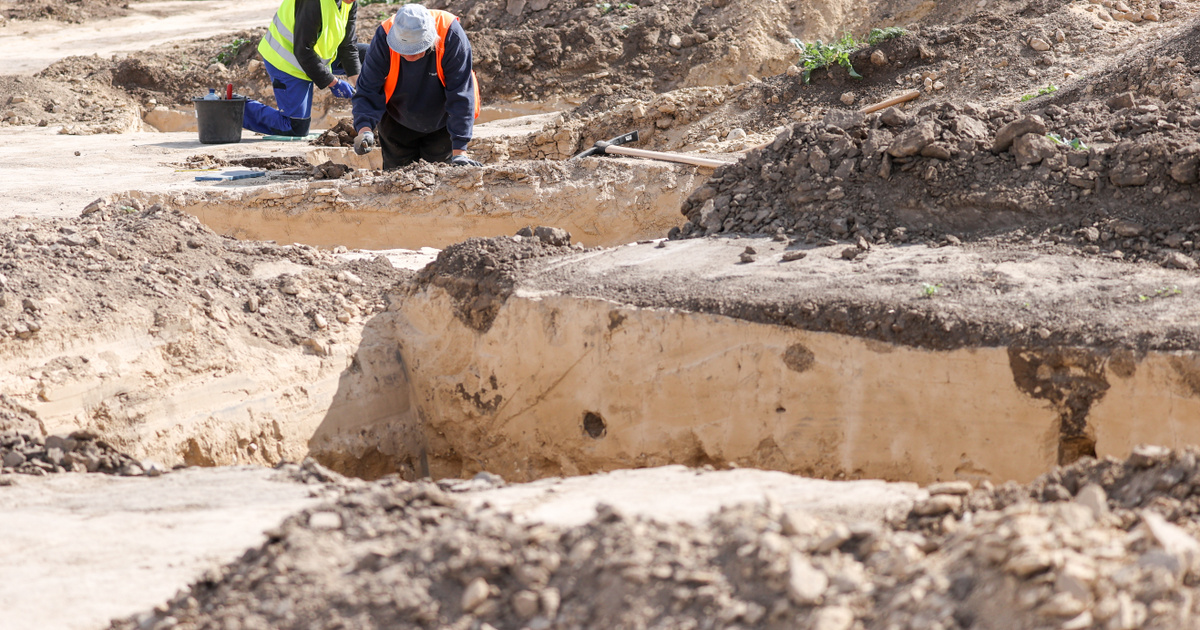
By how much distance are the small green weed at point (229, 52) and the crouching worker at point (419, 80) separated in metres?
7.70

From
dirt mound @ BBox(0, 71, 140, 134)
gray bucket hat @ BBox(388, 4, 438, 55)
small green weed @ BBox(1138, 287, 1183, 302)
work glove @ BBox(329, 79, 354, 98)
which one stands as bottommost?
dirt mound @ BBox(0, 71, 140, 134)

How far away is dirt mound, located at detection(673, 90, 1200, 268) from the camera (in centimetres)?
504

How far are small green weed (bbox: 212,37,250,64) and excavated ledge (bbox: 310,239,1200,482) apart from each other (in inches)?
409

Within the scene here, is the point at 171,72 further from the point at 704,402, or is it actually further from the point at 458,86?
the point at 704,402

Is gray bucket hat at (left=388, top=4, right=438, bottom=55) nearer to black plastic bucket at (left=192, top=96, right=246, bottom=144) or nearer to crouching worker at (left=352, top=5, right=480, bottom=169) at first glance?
crouching worker at (left=352, top=5, right=480, bottom=169)

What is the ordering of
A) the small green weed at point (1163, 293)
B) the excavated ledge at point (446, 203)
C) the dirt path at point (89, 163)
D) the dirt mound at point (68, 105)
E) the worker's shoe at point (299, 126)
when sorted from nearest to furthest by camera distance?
the small green weed at point (1163, 293)
the excavated ledge at point (446, 203)
the dirt path at point (89, 163)
the worker's shoe at point (299, 126)
the dirt mound at point (68, 105)

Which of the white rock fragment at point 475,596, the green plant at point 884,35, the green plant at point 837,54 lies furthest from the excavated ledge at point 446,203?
the white rock fragment at point 475,596

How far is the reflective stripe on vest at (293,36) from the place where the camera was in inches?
368

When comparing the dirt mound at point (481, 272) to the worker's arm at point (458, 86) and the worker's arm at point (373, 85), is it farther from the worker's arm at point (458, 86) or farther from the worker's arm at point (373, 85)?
the worker's arm at point (373, 85)

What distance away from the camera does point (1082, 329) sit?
4.06 m

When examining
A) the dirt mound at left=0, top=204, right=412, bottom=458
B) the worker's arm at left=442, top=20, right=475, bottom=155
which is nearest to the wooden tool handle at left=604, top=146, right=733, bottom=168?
the worker's arm at left=442, top=20, right=475, bottom=155

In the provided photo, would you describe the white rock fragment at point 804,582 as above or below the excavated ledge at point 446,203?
above

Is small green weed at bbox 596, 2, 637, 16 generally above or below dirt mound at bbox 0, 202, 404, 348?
above

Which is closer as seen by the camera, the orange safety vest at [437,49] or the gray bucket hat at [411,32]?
the gray bucket hat at [411,32]
